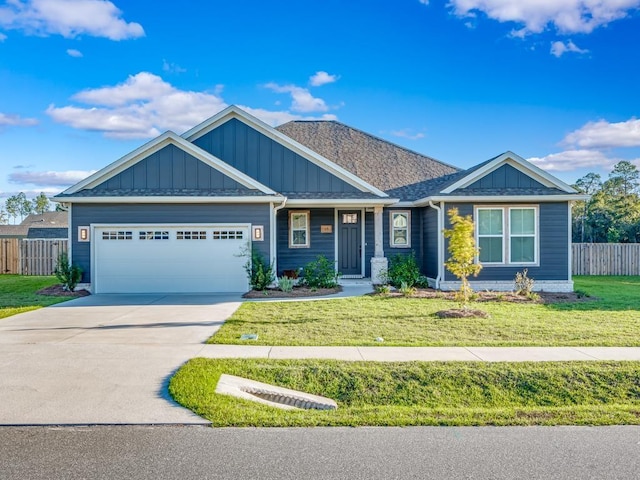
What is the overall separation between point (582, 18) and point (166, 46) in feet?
46.1

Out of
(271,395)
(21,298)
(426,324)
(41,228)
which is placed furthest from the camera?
(41,228)

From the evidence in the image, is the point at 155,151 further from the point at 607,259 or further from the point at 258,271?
the point at 607,259

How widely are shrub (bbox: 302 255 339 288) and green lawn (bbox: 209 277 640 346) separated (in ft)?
6.83

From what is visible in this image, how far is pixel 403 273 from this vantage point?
51.5 feet

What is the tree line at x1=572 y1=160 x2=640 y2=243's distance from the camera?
29297mm

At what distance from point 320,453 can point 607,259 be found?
22401 millimetres

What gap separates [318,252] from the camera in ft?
55.6

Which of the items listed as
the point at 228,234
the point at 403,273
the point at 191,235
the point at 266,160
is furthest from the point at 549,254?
the point at 191,235

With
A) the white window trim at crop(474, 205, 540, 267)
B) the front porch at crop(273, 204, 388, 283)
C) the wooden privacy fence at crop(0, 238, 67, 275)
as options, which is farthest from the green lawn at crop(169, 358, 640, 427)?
the wooden privacy fence at crop(0, 238, 67, 275)

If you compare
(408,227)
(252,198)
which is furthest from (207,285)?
(408,227)

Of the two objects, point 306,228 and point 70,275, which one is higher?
point 306,228

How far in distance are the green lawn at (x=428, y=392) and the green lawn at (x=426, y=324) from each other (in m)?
1.39

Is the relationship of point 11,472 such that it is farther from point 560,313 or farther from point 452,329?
point 560,313

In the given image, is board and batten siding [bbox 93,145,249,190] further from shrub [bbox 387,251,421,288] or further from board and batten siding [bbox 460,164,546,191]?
board and batten siding [bbox 460,164,546,191]
